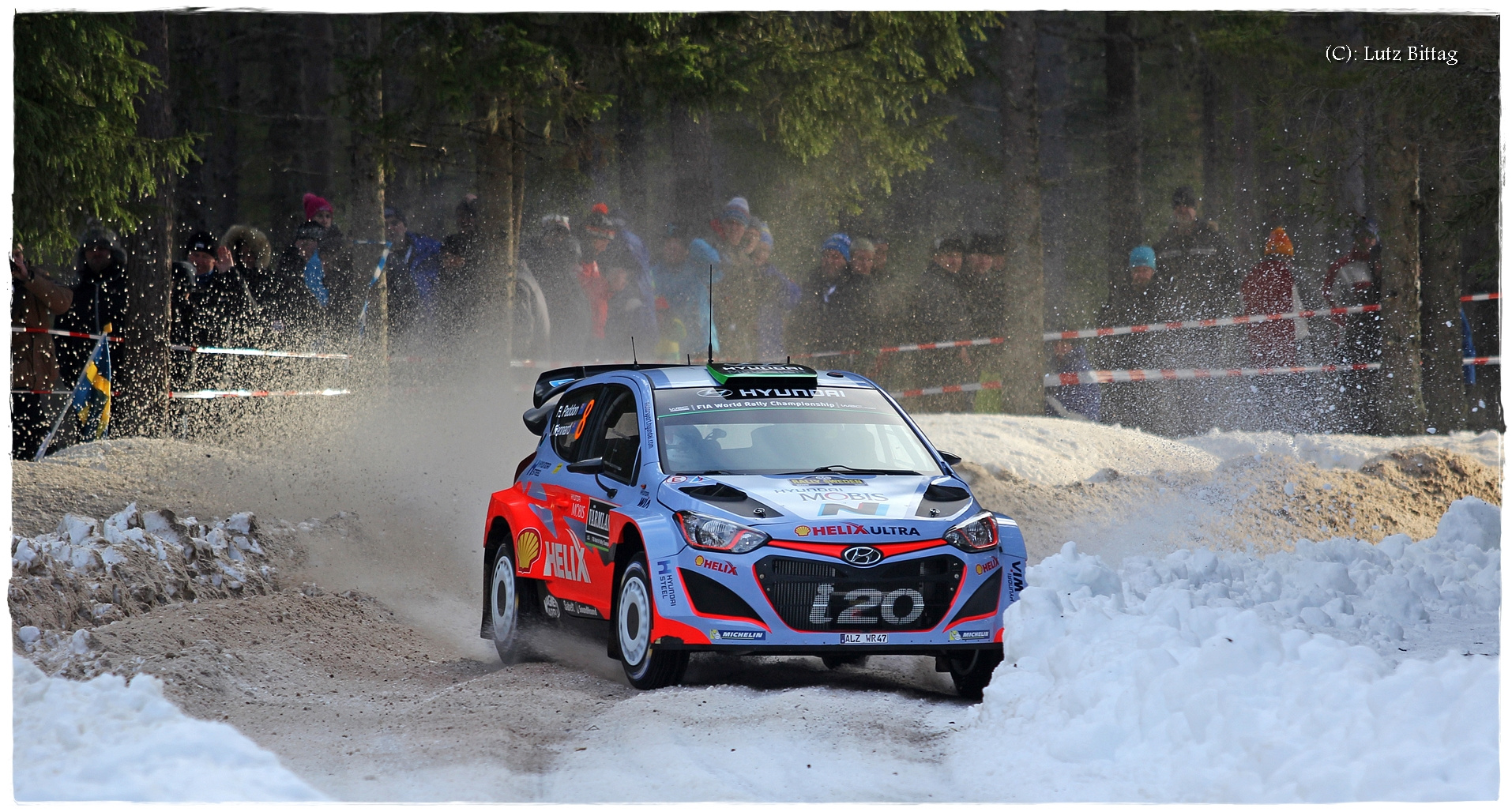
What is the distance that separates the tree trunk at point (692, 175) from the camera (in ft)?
69.4

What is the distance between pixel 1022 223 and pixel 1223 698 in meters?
14.1

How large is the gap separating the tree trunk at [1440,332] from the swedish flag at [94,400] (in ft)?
47.9

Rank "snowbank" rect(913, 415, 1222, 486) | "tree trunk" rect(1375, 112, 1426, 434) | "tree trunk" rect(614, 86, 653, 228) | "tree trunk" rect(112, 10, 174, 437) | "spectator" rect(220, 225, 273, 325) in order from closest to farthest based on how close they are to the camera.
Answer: "snowbank" rect(913, 415, 1222, 486), "tree trunk" rect(112, 10, 174, 437), "spectator" rect(220, 225, 273, 325), "tree trunk" rect(1375, 112, 1426, 434), "tree trunk" rect(614, 86, 653, 228)

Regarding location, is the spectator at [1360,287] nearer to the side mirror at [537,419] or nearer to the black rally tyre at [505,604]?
the side mirror at [537,419]

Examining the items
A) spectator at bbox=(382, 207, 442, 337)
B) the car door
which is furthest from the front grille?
spectator at bbox=(382, 207, 442, 337)

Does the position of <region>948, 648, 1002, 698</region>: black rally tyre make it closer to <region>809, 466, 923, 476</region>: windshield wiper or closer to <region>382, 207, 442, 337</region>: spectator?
<region>809, 466, 923, 476</region>: windshield wiper

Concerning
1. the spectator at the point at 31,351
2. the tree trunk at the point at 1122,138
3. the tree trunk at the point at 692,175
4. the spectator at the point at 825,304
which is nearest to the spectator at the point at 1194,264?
the spectator at the point at 825,304

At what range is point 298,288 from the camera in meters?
17.0

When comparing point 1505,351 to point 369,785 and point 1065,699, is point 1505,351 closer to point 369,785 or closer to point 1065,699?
point 1065,699

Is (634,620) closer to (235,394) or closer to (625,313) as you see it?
(235,394)

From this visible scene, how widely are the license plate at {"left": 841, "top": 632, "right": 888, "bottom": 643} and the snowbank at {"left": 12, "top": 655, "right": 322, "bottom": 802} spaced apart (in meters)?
2.48

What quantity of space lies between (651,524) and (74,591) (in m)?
4.16

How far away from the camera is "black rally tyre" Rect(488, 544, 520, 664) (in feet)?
27.8

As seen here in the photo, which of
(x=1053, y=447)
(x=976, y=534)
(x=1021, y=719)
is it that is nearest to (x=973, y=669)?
(x=976, y=534)
